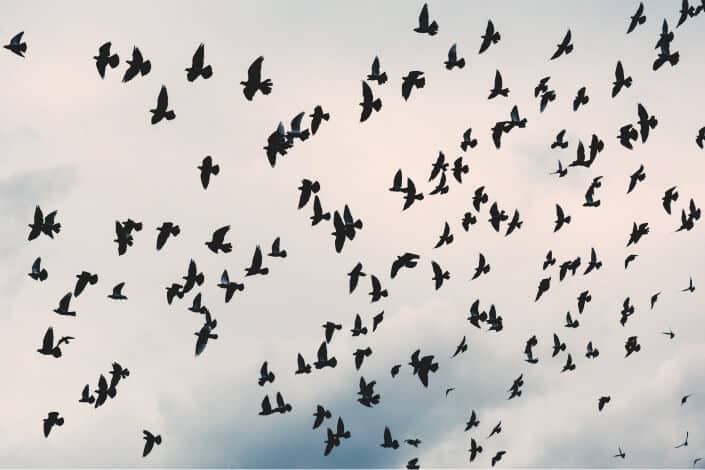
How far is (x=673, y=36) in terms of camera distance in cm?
4909

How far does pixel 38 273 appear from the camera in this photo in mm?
50062

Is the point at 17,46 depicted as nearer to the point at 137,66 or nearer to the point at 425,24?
the point at 137,66

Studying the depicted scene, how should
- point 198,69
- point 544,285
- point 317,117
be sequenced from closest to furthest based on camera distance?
point 198,69 → point 317,117 → point 544,285

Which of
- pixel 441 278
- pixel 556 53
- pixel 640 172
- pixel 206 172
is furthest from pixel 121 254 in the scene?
pixel 640 172

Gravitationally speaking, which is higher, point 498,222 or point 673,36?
point 673,36

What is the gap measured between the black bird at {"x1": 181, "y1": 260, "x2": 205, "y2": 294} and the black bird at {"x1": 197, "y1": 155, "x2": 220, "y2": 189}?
4493 mm

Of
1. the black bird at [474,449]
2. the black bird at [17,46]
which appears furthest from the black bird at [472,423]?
the black bird at [17,46]

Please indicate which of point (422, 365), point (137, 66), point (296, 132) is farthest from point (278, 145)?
point (422, 365)

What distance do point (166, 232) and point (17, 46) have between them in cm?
1112

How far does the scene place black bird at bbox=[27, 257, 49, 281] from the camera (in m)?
49.6

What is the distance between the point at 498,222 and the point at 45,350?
77.1 ft

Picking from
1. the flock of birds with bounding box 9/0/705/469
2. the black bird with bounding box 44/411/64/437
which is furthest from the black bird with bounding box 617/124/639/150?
the black bird with bounding box 44/411/64/437

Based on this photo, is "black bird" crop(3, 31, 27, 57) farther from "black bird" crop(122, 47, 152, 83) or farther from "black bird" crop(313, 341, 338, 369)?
"black bird" crop(313, 341, 338, 369)

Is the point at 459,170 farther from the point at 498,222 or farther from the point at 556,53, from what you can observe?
the point at 556,53
